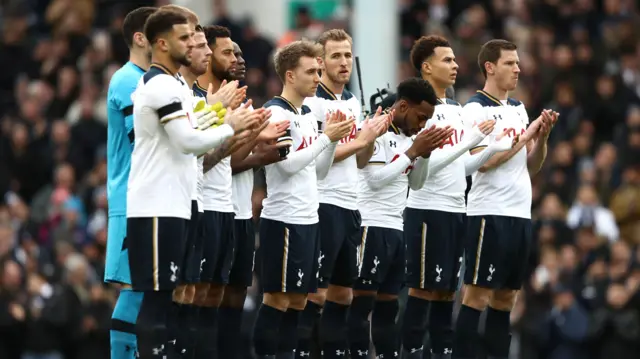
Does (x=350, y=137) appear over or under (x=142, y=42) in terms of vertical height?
under

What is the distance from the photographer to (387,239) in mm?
12602

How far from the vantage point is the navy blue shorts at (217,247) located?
36.9 ft

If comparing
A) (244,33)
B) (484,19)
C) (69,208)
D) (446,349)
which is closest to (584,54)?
(484,19)

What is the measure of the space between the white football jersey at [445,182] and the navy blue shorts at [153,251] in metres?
3.44

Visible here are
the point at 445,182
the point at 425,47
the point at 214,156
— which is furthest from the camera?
the point at 425,47

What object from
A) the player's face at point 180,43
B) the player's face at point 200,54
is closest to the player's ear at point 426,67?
the player's face at point 200,54

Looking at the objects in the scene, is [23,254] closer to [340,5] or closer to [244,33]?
[244,33]

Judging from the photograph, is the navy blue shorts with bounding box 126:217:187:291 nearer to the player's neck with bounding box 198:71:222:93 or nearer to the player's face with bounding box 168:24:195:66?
the player's face with bounding box 168:24:195:66

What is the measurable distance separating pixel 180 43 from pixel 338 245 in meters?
2.74

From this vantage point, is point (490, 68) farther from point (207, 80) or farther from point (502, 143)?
point (207, 80)

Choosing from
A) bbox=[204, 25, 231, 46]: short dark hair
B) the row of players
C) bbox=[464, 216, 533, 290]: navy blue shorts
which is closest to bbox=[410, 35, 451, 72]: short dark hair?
the row of players

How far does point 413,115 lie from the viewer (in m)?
12.6

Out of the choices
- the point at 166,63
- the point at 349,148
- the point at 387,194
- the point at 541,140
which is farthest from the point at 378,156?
the point at 166,63

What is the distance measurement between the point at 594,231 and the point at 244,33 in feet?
20.1
